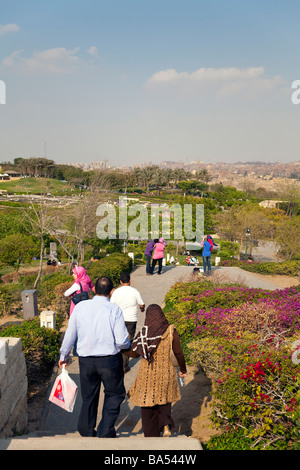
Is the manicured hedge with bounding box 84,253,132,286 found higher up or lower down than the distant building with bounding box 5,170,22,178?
lower down

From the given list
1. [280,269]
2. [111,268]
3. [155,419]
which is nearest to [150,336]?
[155,419]

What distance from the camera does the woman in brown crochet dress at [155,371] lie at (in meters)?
3.46

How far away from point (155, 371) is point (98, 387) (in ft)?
1.73

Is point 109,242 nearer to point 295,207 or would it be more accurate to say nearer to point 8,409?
point 8,409

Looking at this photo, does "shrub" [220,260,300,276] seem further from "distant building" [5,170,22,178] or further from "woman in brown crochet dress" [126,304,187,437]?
"distant building" [5,170,22,178]

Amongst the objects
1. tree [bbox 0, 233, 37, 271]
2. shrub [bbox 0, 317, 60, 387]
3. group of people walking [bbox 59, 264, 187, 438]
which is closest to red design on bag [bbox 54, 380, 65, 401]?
group of people walking [bbox 59, 264, 187, 438]

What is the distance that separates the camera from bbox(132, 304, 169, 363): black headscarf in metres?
3.44

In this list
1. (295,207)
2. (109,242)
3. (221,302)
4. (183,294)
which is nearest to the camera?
(221,302)

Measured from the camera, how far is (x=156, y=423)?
3572 millimetres

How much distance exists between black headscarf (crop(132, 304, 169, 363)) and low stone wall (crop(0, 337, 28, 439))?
1.21 meters

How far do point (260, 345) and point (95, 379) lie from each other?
2327 mm

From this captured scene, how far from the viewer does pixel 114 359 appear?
3.37m

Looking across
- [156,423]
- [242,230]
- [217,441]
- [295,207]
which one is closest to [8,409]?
[156,423]

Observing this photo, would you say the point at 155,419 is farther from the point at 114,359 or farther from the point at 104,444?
the point at 104,444
